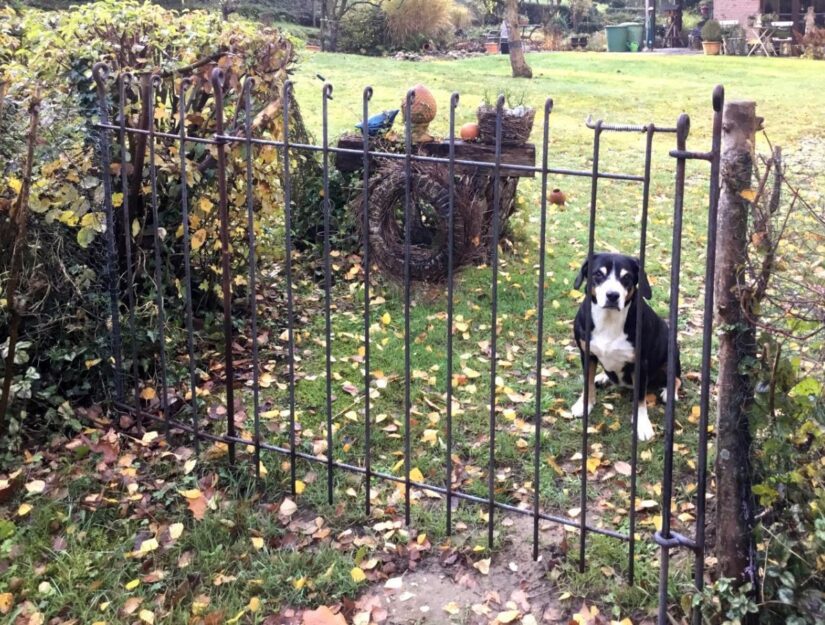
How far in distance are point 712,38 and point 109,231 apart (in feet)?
98.8

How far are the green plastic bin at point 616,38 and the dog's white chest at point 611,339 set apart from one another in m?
31.0

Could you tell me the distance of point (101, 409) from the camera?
14.5 ft

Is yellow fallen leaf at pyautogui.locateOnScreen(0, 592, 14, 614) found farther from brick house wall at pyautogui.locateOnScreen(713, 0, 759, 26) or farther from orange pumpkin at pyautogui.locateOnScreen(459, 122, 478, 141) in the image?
brick house wall at pyautogui.locateOnScreen(713, 0, 759, 26)

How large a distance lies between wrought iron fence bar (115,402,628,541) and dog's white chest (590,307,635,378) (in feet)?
3.50

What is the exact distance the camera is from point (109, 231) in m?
4.16

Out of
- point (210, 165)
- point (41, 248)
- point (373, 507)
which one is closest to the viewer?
point (373, 507)

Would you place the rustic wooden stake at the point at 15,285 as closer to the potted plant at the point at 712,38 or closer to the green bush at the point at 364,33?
the green bush at the point at 364,33

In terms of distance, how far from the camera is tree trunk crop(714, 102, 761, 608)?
2602 millimetres

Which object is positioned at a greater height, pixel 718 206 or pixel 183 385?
pixel 718 206

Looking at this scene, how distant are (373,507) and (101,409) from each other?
172 centimetres

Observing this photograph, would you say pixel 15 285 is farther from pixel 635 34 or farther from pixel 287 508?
pixel 635 34

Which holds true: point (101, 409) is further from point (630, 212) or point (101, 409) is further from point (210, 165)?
point (630, 212)

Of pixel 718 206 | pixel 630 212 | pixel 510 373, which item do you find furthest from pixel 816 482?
pixel 630 212

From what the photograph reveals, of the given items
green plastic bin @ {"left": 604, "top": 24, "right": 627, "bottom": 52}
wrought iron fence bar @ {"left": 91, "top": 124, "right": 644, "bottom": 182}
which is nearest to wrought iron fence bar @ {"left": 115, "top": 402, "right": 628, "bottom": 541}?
wrought iron fence bar @ {"left": 91, "top": 124, "right": 644, "bottom": 182}
